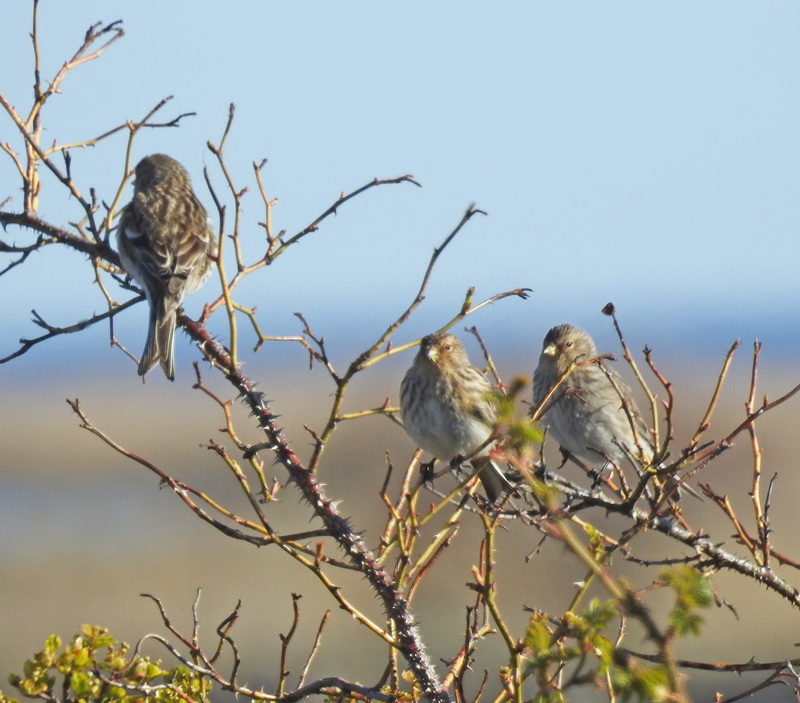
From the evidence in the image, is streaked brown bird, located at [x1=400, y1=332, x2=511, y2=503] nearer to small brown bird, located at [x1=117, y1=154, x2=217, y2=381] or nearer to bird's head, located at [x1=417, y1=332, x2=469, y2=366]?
bird's head, located at [x1=417, y1=332, x2=469, y2=366]

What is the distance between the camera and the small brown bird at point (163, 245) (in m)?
5.23

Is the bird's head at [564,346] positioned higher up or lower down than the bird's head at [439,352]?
higher up

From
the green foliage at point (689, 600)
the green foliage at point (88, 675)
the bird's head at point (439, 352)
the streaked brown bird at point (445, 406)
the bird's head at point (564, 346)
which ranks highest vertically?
the bird's head at point (564, 346)

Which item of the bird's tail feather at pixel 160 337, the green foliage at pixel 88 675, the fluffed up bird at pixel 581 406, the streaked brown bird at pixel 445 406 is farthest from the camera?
the fluffed up bird at pixel 581 406

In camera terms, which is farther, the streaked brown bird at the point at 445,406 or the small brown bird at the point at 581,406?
the small brown bird at the point at 581,406

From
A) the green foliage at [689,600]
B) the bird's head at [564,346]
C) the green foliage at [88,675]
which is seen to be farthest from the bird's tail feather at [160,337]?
the green foliage at [689,600]

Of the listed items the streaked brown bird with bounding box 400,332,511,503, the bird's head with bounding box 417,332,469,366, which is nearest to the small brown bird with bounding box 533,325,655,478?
the bird's head with bounding box 417,332,469,366

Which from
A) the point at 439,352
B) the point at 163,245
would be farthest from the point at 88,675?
the point at 163,245

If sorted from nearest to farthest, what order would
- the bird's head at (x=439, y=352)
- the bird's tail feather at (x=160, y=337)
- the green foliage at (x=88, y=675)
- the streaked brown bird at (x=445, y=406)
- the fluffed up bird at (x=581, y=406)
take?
the green foliage at (x=88, y=675), the bird's tail feather at (x=160, y=337), the streaked brown bird at (x=445, y=406), the bird's head at (x=439, y=352), the fluffed up bird at (x=581, y=406)

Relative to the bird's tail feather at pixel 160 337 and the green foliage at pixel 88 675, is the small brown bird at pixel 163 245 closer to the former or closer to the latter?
the bird's tail feather at pixel 160 337

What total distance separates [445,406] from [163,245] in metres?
1.75

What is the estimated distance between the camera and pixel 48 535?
2308cm

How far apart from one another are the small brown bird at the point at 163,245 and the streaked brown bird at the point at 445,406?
1.20 metres

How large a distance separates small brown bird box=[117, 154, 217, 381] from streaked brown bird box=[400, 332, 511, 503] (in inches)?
47.3
